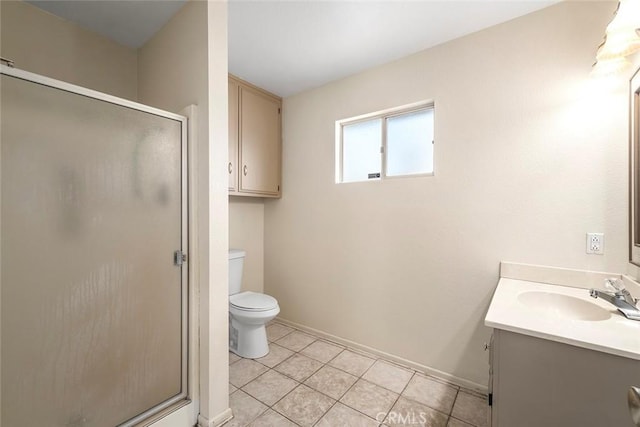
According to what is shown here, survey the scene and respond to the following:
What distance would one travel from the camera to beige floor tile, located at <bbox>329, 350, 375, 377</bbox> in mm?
1962

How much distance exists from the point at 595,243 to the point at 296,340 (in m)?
2.25

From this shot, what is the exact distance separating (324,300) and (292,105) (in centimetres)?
199

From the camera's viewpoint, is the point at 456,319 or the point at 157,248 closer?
the point at 157,248

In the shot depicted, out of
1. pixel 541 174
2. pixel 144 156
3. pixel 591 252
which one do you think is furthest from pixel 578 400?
pixel 144 156

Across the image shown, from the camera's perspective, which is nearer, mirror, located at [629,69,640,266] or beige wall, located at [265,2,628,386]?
mirror, located at [629,69,640,266]

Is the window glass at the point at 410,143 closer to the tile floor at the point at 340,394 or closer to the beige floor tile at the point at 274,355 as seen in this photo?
the tile floor at the point at 340,394

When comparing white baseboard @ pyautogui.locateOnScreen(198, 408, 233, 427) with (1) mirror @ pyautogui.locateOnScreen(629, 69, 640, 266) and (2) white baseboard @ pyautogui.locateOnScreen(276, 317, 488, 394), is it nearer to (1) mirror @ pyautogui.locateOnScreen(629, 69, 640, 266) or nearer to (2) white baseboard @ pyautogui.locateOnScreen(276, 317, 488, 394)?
(2) white baseboard @ pyautogui.locateOnScreen(276, 317, 488, 394)

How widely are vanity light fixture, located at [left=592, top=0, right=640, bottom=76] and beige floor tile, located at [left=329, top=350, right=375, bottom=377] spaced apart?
231cm

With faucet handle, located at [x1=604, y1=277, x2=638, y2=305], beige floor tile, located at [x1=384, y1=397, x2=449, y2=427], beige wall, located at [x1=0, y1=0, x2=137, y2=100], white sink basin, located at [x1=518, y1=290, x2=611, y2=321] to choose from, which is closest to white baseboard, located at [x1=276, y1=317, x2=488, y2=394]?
beige floor tile, located at [x1=384, y1=397, x2=449, y2=427]

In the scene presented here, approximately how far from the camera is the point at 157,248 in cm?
140

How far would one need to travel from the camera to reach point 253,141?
8.09 ft

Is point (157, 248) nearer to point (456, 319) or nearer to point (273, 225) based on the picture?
point (273, 225)

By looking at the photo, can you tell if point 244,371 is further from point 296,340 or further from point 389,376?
point 389,376

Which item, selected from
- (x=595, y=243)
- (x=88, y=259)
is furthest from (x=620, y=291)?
(x=88, y=259)
